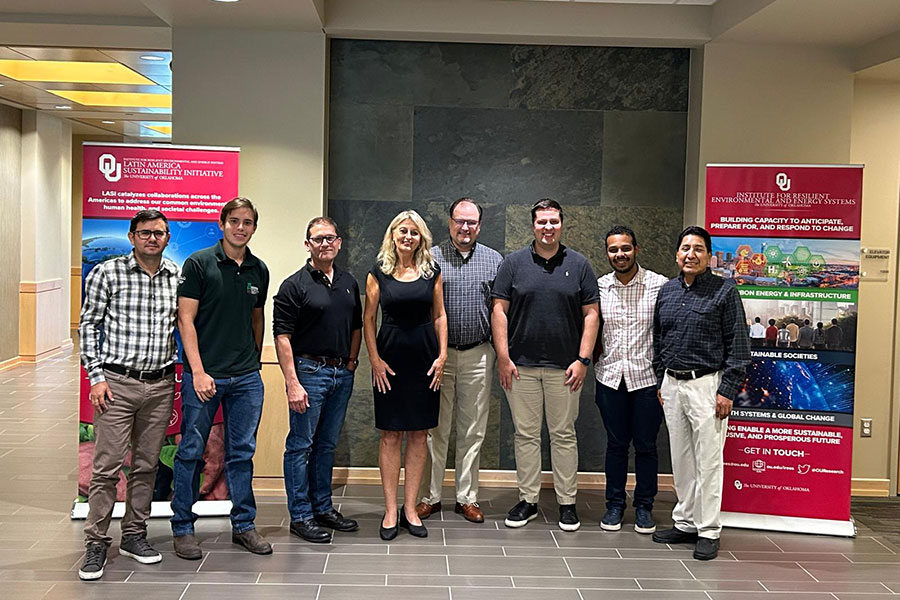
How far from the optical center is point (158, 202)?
5051mm

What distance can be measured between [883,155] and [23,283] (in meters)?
9.75

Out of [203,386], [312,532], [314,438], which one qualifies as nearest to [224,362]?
[203,386]

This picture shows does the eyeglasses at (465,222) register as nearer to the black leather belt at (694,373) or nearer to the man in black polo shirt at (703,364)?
the man in black polo shirt at (703,364)

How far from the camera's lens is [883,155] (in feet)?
20.0

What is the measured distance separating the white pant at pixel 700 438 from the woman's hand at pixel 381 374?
1.44 metres

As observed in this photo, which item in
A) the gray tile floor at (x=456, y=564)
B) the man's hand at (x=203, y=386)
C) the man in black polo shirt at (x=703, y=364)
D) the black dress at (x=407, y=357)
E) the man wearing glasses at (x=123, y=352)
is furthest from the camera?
the black dress at (x=407, y=357)

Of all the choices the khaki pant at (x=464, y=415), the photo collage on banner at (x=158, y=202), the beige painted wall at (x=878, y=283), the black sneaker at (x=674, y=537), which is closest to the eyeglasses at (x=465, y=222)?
the khaki pant at (x=464, y=415)

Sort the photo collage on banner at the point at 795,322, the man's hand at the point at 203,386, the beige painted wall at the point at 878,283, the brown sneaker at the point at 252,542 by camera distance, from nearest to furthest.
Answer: the man's hand at the point at 203,386 < the brown sneaker at the point at 252,542 < the photo collage on banner at the point at 795,322 < the beige painted wall at the point at 878,283

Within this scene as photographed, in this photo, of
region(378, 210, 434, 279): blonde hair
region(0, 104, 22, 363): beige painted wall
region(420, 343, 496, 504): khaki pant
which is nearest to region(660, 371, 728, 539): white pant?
region(420, 343, 496, 504): khaki pant

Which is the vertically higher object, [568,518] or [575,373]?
[575,373]

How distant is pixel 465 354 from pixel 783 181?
2.00 m

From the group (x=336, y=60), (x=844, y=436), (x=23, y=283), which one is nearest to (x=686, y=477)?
(x=844, y=436)

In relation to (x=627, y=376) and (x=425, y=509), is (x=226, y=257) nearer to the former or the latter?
(x=425, y=509)

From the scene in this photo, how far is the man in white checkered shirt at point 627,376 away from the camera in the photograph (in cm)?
498
